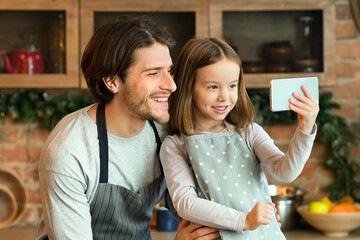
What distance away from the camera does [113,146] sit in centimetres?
179

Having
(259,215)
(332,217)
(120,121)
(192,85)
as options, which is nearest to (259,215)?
(259,215)

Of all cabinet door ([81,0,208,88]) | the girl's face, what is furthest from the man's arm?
cabinet door ([81,0,208,88])

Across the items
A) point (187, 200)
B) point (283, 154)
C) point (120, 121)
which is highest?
point (120, 121)

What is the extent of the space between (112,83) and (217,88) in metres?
0.35

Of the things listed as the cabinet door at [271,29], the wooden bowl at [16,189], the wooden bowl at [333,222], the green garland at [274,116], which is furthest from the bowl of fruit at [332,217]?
the wooden bowl at [16,189]

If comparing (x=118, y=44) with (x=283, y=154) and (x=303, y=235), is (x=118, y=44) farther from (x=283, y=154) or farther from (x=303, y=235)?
(x=303, y=235)

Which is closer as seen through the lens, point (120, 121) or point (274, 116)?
point (120, 121)

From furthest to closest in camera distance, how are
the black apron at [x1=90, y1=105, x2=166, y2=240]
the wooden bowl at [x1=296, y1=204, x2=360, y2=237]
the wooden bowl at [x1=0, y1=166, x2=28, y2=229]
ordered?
the wooden bowl at [x1=0, y1=166, x2=28, y2=229] < the wooden bowl at [x1=296, y1=204, x2=360, y2=237] < the black apron at [x1=90, y1=105, x2=166, y2=240]

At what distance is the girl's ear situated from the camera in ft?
5.92

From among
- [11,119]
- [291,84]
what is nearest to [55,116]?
[11,119]

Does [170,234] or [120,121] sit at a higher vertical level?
[120,121]

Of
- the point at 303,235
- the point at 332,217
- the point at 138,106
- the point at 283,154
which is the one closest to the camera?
the point at 283,154

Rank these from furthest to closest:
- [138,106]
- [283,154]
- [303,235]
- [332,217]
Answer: [303,235], [332,217], [138,106], [283,154]

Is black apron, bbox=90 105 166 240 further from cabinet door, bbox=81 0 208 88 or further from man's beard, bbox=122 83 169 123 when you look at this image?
cabinet door, bbox=81 0 208 88
